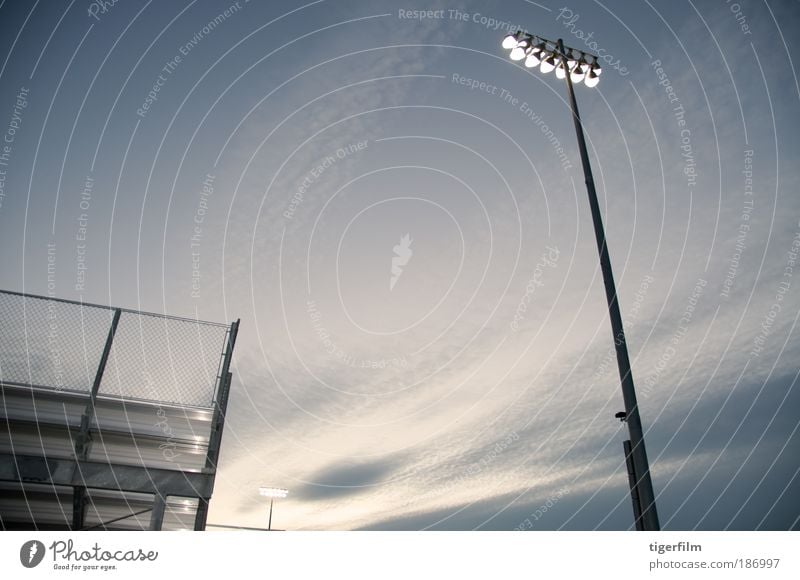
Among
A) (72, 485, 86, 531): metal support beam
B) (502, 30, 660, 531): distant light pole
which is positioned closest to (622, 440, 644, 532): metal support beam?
(502, 30, 660, 531): distant light pole

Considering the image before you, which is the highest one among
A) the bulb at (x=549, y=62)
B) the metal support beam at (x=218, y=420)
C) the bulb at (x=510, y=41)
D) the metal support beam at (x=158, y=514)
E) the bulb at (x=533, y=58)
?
the bulb at (x=510, y=41)

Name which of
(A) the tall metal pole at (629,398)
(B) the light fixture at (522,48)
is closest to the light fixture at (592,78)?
(B) the light fixture at (522,48)

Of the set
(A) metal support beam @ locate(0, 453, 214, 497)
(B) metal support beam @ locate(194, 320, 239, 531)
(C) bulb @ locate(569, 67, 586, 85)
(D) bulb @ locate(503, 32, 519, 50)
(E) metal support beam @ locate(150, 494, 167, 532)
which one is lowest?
(E) metal support beam @ locate(150, 494, 167, 532)

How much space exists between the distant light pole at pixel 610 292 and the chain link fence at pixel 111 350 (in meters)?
8.37

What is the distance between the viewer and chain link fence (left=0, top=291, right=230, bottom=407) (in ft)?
30.0

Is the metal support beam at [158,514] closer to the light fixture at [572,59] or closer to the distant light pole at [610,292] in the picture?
the distant light pole at [610,292]

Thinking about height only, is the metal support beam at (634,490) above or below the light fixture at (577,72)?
below

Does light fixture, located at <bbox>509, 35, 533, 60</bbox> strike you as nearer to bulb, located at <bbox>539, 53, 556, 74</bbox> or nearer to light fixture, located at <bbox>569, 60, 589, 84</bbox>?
bulb, located at <bbox>539, 53, 556, 74</bbox>

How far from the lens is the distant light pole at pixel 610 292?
20.3ft

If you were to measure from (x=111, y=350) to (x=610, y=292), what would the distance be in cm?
1045

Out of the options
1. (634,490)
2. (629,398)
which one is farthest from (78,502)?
(629,398)

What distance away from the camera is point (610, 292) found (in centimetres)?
793

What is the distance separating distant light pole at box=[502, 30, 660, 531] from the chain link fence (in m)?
8.37

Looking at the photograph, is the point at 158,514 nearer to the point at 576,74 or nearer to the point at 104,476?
the point at 104,476
